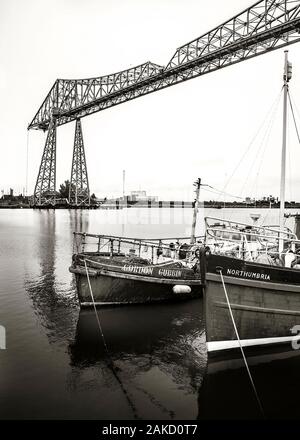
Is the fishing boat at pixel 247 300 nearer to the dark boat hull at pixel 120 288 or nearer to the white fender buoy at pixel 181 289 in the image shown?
the white fender buoy at pixel 181 289

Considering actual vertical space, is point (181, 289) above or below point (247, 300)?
below

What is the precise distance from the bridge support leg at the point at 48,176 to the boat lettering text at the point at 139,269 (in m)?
92.5

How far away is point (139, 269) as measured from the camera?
1514 centimetres

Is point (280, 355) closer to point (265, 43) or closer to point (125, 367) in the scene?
point (125, 367)

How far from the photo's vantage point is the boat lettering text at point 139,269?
588 inches

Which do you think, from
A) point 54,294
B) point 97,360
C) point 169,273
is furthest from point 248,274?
point 54,294

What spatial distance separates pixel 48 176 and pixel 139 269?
310ft

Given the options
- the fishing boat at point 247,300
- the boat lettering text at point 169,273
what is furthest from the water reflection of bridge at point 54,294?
the fishing boat at point 247,300

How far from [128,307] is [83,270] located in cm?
257

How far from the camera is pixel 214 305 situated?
1066 centimetres

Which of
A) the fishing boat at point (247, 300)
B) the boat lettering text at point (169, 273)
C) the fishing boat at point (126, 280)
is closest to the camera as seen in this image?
the fishing boat at point (247, 300)

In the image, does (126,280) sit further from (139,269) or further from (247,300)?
(247,300)

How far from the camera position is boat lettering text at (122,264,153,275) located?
1495 cm
